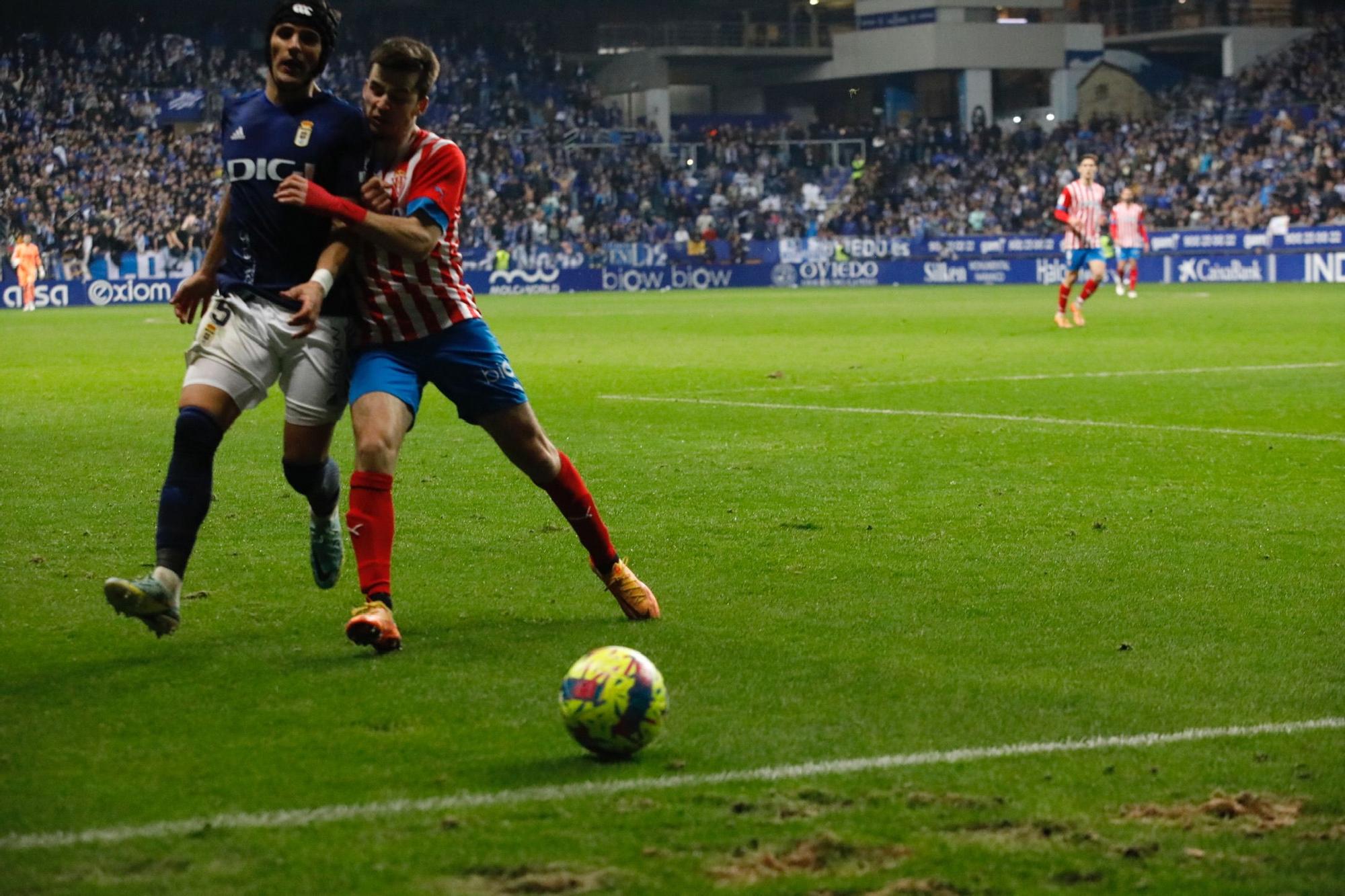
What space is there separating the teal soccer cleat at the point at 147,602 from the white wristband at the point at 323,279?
1.05 meters

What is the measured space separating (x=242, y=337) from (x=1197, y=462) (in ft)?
21.0

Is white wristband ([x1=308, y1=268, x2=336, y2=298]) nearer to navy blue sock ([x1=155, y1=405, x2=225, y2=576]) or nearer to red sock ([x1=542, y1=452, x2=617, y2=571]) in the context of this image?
navy blue sock ([x1=155, y1=405, x2=225, y2=576])

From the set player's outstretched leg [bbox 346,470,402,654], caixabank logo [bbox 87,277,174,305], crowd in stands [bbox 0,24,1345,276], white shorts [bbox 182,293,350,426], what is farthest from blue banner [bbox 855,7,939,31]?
player's outstretched leg [bbox 346,470,402,654]

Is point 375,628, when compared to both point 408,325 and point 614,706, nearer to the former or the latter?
point 408,325

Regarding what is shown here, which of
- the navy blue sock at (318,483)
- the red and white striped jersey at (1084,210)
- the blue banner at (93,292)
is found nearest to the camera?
the navy blue sock at (318,483)

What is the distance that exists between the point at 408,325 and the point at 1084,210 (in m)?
20.8

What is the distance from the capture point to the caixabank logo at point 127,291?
43.6m

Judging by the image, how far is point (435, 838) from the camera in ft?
12.2

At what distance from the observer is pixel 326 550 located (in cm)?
658

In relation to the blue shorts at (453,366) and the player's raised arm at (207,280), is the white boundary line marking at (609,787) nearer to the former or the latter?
the blue shorts at (453,366)

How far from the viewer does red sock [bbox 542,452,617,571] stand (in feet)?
20.8

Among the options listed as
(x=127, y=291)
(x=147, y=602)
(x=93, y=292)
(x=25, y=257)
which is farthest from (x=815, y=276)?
(x=147, y=602)

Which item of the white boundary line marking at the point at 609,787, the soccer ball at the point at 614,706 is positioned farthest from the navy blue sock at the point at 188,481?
the white boundary line marking at the point at 609,787

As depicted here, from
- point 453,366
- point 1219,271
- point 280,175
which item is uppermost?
point 280,175
